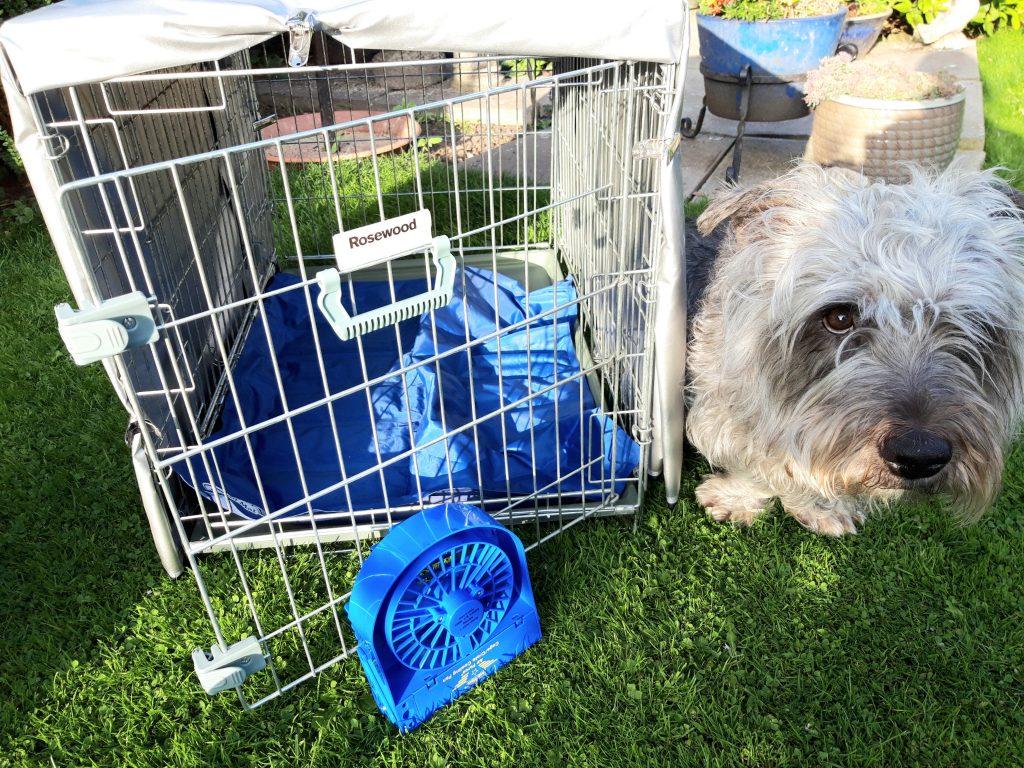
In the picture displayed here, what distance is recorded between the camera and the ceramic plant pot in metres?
4.25

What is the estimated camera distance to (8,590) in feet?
8.38

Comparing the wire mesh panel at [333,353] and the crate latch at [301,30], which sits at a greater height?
the crate latch at [301,30]

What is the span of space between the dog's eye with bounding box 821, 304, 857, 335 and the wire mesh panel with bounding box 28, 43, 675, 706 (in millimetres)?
518

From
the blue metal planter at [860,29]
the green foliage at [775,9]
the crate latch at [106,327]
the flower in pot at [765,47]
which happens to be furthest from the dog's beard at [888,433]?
the blue metal planter at [860,29]

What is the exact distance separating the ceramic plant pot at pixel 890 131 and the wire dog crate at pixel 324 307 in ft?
5.80

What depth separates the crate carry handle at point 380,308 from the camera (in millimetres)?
1734

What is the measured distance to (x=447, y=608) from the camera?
2.12m

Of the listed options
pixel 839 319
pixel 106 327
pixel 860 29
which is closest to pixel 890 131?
pixel 860 29

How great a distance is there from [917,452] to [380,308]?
52.6 inches

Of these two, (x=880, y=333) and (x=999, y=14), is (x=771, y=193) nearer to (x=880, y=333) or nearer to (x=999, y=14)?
(x=880, y=333)

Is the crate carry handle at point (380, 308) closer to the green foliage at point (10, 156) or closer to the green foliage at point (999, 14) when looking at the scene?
the green foliage at point (10, 156)

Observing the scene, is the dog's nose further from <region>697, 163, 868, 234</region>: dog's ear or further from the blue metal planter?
the blue metal planter

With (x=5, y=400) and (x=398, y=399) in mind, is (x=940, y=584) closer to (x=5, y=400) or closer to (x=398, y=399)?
(x=398, y=399)

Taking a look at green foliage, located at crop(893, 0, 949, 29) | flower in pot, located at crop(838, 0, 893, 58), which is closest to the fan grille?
flower in pot, located at crop(838, 0, 893, 58)
